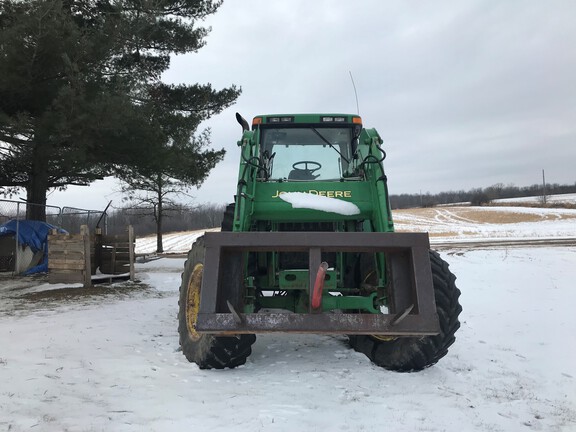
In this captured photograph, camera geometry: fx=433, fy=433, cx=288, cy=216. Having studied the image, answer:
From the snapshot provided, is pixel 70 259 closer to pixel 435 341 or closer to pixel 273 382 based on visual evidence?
pixel 273 382

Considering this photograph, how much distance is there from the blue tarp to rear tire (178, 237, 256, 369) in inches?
347

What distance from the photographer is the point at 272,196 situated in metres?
4.76

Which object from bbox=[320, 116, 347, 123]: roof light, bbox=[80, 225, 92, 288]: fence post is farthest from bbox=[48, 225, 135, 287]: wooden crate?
bbox=[320, 116, 347, 123]: roof light

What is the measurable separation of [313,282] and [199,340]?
1410 mm

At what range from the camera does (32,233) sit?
1152 cm

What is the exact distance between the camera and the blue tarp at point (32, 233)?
37.3ft

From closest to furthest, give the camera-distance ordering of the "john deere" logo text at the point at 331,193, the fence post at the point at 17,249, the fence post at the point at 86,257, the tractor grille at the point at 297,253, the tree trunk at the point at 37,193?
the "john deere" logo text at the point at 331,193 → the tractor grille at the point at 297,253 → the fence post at the point at 86,257 → the fence post at the point at 17,249 → the tree trunk at the point at 37,193

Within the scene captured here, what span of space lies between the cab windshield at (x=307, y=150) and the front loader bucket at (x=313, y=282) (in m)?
1.86

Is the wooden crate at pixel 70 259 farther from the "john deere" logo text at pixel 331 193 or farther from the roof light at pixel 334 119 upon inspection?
the "john deere" logo text at pixel 331 193

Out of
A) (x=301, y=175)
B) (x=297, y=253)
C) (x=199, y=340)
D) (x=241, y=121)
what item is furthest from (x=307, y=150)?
(x=199, y=340)

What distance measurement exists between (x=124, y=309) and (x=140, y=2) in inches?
311

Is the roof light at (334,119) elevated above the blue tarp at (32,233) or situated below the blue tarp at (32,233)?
above

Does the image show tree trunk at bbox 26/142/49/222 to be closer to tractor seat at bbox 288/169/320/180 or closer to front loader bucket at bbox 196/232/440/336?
tractor seat at bbox 288/169/320/180

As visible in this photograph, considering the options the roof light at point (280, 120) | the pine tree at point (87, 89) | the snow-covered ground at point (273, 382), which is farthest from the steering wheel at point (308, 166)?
the pine tree at point (87, 89)
